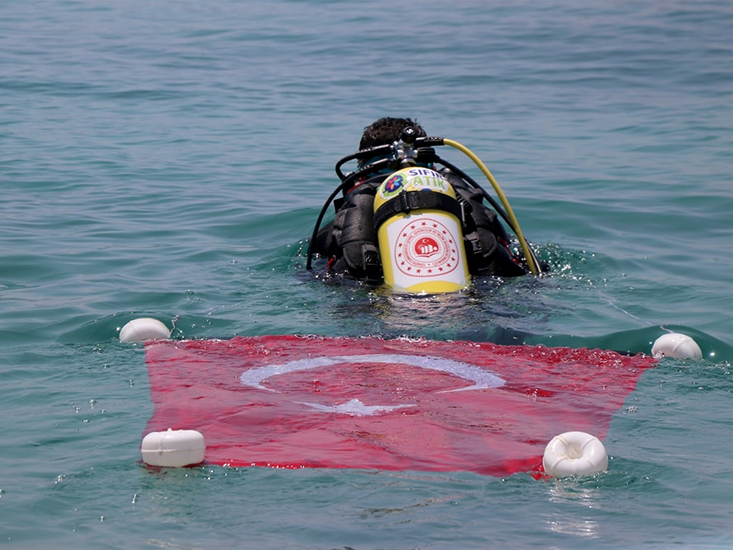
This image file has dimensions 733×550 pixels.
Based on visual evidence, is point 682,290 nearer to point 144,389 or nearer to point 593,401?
point 593,401

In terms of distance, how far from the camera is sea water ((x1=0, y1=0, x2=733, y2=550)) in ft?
10.3

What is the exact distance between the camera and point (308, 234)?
7852mm

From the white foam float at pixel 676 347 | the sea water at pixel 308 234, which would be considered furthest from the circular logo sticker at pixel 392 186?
the white foam float at pixel 676 347

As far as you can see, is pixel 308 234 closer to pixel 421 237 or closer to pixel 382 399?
pixel 421 237

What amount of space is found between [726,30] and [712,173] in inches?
388

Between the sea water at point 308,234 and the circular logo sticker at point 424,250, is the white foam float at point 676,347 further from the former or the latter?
the circular logo sticker at point 424,250

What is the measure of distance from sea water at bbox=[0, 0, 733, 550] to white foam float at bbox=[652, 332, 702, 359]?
97mm

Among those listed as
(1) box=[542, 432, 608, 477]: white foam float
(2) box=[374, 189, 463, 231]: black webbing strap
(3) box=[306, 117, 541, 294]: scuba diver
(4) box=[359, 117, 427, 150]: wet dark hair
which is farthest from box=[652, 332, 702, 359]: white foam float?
(4) box=[359, 117, 427, 150]: wet dark hair

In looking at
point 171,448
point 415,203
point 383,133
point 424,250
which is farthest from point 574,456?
point 383,133

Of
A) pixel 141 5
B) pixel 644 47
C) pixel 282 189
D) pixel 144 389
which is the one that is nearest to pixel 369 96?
pixel 282 189

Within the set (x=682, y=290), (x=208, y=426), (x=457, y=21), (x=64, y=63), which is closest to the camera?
(x=208, y=426)

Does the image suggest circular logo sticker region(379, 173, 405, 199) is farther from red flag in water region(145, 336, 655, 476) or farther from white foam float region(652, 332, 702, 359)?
white foam float region(652, 332, 702, 359)

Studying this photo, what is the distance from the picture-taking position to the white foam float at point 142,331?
5.02 m

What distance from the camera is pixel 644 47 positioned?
56.4 feet
